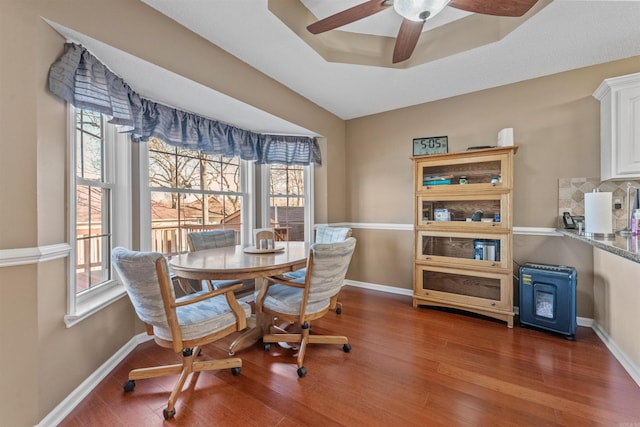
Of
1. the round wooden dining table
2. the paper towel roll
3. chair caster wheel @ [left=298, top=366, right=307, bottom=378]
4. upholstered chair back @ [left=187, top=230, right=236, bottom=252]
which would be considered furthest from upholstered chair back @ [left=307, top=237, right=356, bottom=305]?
the paper towel roll

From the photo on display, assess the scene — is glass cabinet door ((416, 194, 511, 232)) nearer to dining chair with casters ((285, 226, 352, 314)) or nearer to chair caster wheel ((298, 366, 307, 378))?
dining chair with casters ((285, 226, 352, 314))

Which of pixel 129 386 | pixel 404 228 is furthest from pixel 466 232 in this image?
pixel 129 386

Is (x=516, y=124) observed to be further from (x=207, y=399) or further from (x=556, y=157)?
(x=207, y=399)

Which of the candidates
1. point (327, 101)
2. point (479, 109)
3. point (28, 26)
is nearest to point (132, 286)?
point (28, 26)

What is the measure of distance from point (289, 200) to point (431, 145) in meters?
2.03

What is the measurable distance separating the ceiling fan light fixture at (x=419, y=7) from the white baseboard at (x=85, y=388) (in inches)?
119

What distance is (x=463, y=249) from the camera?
2891 mm

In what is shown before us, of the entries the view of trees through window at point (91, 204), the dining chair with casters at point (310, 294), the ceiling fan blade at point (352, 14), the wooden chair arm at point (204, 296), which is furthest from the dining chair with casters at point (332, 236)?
the ceiling fan blade at point (352, 14)

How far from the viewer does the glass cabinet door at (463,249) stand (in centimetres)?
263

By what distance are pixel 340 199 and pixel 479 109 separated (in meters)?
2.06

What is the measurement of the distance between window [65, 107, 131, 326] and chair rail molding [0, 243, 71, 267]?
0.42 feet

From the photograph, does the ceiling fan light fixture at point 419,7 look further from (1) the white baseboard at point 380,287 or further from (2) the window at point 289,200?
(1) the white baseboard at point 380,287

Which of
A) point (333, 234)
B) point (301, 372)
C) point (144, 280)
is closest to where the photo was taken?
point (144, 280)

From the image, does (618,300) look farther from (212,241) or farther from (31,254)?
(31,254)
